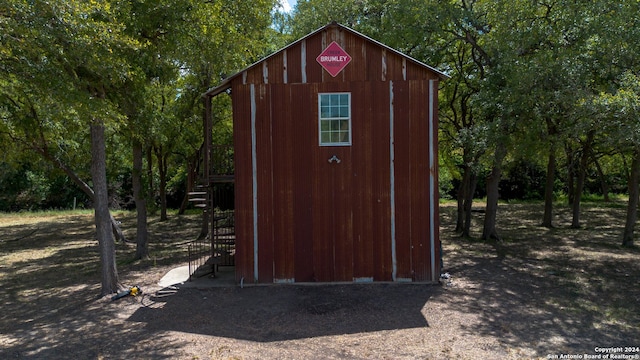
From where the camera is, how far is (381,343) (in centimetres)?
618

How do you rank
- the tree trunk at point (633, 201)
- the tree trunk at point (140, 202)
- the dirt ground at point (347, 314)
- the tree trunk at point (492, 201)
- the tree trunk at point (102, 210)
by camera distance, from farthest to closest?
the tree trunk at point (492, 201), the tree trunk at point (140, 202), the tree trunk at point (633, 201), the tree trunk at point (102, 210), the dirt ground at point (347, 314)

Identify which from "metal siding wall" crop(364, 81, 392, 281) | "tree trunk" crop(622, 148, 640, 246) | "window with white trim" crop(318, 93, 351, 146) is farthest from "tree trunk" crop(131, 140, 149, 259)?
"tree trunk" crop(622, 148, 640, 246)

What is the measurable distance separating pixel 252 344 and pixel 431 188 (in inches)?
193

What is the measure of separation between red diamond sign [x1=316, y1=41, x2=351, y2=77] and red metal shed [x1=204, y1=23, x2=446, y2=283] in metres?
0.02

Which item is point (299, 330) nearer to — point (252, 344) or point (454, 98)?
point (252, 344)

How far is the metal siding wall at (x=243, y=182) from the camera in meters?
9.31

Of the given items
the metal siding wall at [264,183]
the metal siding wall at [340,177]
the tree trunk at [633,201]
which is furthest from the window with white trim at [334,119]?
the tree trunk at [633,201]

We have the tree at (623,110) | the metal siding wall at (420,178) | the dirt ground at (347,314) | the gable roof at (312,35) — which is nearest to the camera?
the dirt ground at (347,314)

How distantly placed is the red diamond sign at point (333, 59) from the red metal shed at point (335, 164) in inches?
0.8

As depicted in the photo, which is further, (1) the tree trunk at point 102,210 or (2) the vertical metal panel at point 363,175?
(2) the vertical metal panel at point 363,175

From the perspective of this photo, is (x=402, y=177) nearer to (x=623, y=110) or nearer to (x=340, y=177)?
(x=340, y=177)

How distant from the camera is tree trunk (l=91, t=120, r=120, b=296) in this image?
8.55 metres

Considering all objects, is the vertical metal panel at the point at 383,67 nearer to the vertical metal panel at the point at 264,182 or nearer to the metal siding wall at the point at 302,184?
the metal siding wall at the point at 302,184

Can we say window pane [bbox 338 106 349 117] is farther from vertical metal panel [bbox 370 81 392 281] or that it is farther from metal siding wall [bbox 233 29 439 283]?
vertical metal panel [bbox 370 81 392 281]
